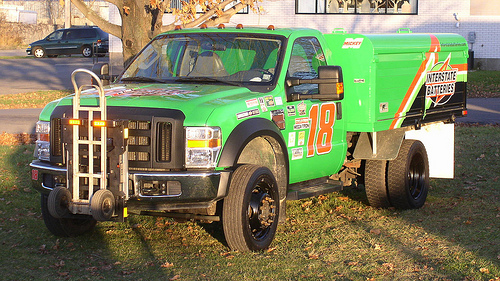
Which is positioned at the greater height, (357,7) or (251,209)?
(357,7)

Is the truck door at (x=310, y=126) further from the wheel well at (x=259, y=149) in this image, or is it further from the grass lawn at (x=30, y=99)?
the grass lawn at (x=30, y=99)

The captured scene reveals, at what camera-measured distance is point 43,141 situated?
6320 mm

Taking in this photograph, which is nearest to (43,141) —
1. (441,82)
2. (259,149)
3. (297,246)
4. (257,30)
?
(259,149)

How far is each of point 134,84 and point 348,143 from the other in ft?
8.51

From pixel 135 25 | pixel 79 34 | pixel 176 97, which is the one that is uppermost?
pixel 79 34

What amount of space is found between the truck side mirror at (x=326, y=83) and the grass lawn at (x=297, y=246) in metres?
1.40

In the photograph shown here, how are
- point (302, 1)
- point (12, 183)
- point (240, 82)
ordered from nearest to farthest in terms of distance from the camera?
point (240, 82)
point (12, 183)
point (302, 1)

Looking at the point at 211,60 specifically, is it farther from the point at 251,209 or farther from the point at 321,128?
the point at 251,209

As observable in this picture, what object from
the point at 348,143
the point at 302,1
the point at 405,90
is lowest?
the point at 348,143

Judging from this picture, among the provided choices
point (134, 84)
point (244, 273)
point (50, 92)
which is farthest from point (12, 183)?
point (50, 92)

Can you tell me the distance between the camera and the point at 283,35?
6.96 meters

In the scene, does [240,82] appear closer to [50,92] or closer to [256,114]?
[256,114]

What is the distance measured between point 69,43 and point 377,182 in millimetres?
33538

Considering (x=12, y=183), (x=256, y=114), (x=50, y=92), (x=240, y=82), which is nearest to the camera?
(x=256, y=114)
